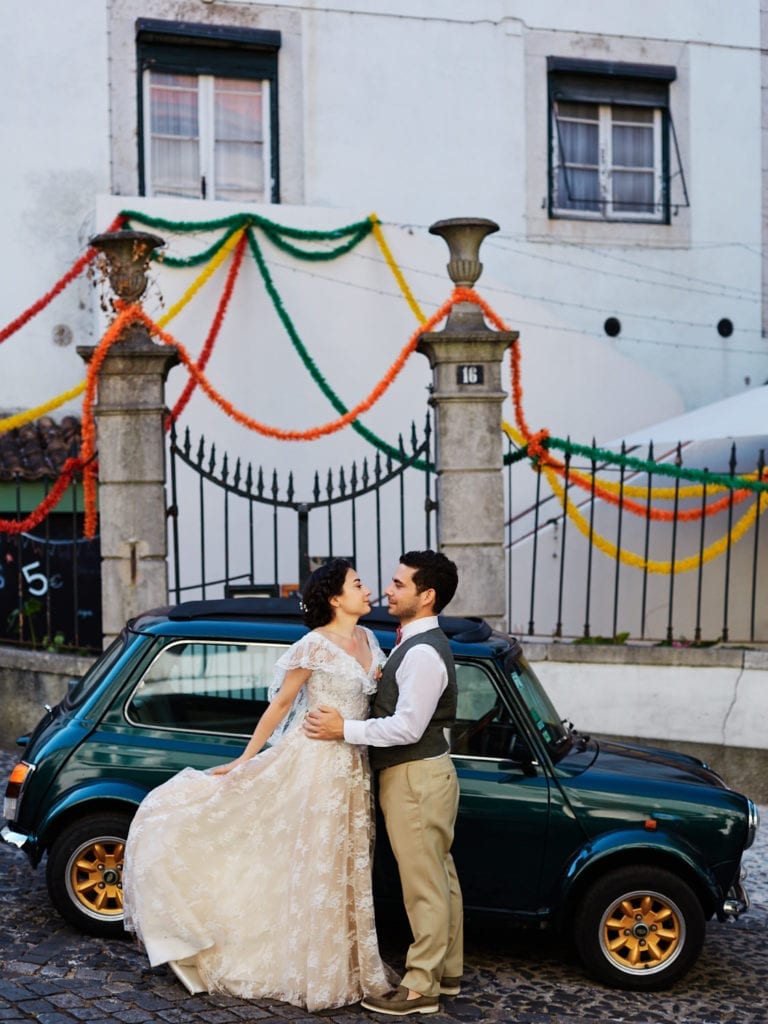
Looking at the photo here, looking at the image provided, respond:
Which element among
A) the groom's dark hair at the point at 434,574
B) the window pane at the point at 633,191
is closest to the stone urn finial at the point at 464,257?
the groom's dark hair at the point at 434,574

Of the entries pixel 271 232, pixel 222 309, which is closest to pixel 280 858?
pixel 222 309

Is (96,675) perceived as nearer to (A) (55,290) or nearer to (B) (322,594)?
(B) (322,594)

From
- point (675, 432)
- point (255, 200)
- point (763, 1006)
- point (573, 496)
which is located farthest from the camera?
point (255, 200)

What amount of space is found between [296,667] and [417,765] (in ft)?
2.00

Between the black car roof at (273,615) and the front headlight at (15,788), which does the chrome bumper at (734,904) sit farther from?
the front headlight at (15,788)

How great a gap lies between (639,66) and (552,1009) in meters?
12.5

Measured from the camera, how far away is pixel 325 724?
18.3 feet

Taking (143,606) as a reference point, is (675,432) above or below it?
above

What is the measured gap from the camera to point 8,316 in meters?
14.5

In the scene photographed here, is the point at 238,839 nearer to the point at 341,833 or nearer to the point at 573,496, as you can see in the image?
the point at 341,833

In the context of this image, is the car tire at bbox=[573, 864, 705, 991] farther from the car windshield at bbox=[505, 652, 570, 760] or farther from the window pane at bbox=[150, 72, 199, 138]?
the window pane at bbox=[150, 72, 199, 138]

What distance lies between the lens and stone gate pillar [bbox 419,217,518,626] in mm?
9945

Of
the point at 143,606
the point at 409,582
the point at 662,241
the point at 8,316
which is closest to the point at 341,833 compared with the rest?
the point at 409,582

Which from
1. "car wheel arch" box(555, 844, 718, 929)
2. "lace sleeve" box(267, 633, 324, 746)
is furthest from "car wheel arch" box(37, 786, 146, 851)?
"car wheel arch" box(555, 844, 718, 929)
